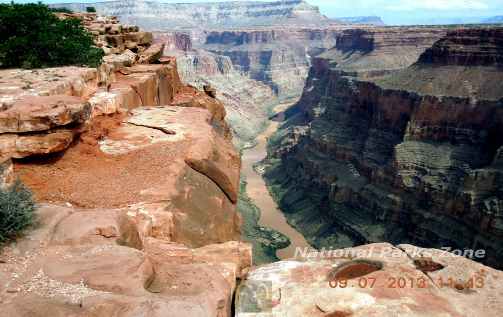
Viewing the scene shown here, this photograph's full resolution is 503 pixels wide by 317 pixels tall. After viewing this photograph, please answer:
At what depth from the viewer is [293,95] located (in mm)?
131875

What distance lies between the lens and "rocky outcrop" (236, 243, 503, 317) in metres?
7.82

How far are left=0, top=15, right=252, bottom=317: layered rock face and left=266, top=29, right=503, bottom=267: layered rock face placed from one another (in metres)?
27.0

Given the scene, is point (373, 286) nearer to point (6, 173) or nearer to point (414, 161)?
point (6, 173)

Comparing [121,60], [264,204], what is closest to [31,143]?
[121,60]

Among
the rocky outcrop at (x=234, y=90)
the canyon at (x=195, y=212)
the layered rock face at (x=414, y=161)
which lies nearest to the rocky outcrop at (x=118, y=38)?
the canyon at (x=195, y=212)

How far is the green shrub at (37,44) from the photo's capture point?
17500mm

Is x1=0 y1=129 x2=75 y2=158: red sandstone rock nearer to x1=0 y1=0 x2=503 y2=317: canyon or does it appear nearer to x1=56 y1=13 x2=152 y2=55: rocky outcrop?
x1=0 y1=0 x2=503 y2=317: canyon

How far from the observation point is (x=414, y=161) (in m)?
40.3

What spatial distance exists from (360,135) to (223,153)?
41.1 meters

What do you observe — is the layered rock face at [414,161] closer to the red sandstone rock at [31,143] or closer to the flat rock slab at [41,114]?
the flat rock slab at [41,114]

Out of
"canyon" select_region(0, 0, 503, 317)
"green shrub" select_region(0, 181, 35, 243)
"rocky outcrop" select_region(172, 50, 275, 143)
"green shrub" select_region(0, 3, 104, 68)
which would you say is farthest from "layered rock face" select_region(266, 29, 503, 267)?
"rocky outcrop" select_region(172, 50, 275, 143)

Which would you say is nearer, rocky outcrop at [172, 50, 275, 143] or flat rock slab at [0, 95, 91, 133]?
flat rock slab at [0, 95, 91, 133]

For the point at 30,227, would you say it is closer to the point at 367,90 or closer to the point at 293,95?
the point at 367,90
